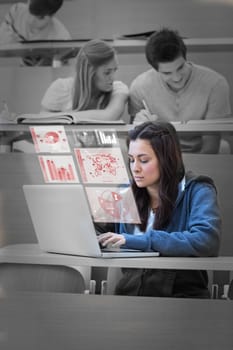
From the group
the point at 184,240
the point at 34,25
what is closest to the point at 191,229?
the point at 184,240

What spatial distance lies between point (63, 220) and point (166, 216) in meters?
0.21

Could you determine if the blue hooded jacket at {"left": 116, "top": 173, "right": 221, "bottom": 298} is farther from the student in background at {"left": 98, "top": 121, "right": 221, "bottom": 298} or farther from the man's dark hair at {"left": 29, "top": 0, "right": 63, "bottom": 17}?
the man's dark hair at {"left": 29, "top": 0, "right": 63, "bottom": 17}

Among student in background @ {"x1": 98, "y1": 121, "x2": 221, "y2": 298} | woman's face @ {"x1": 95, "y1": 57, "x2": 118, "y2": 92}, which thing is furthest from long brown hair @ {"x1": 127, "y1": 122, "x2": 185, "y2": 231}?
woman's face @ {"x1": 95, "y1": 57, "x2": 118, "y2": 92}

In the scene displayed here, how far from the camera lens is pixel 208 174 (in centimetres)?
116

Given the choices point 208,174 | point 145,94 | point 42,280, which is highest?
point 145,94

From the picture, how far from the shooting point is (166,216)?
1.15m

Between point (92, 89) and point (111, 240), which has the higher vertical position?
point (92, 89)

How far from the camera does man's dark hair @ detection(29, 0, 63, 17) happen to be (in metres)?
1.21

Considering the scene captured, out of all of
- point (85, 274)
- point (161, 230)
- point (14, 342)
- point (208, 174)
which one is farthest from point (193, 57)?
point (14, 342)

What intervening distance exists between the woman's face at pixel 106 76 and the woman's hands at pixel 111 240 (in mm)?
286

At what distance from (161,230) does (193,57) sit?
0.34 meters

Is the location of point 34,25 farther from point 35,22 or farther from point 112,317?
point 112,317

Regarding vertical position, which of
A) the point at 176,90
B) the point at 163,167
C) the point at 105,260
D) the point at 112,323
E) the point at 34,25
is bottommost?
the point at 112,323

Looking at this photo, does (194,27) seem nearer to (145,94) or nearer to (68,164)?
(145,94)
